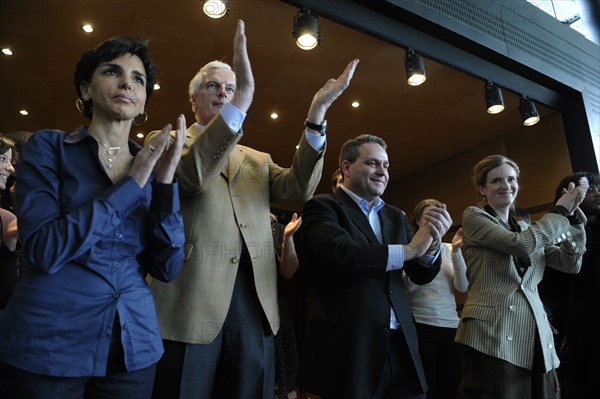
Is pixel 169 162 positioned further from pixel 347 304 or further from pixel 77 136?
pixel 347 304

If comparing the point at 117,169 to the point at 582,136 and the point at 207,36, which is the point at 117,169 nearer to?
the point at 207,36

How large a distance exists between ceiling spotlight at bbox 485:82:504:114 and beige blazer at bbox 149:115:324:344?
10.9 ft

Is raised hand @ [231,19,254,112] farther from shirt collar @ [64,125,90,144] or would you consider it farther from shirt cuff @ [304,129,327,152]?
shirt collar @ [64,125,90,144]

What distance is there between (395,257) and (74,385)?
97cm

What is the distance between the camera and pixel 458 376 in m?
2.64

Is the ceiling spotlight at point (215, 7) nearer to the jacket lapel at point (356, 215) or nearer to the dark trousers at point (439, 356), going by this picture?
the jacket lapel at point (356, 215)

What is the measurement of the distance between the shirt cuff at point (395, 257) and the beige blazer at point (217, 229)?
0.33m

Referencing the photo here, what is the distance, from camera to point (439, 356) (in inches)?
106

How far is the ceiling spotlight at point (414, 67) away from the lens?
366cm

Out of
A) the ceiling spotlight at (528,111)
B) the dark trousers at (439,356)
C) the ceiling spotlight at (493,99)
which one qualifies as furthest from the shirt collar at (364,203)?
the ceiling spotlight at (528,111)

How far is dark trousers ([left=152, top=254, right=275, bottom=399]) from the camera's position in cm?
123

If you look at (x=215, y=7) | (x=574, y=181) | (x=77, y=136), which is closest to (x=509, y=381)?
(x=574, y=181)

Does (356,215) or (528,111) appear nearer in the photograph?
(356,215)

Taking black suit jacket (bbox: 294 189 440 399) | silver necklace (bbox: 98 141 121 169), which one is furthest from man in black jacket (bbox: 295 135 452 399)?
silver necklace (bbox: 98 141 121 169)
